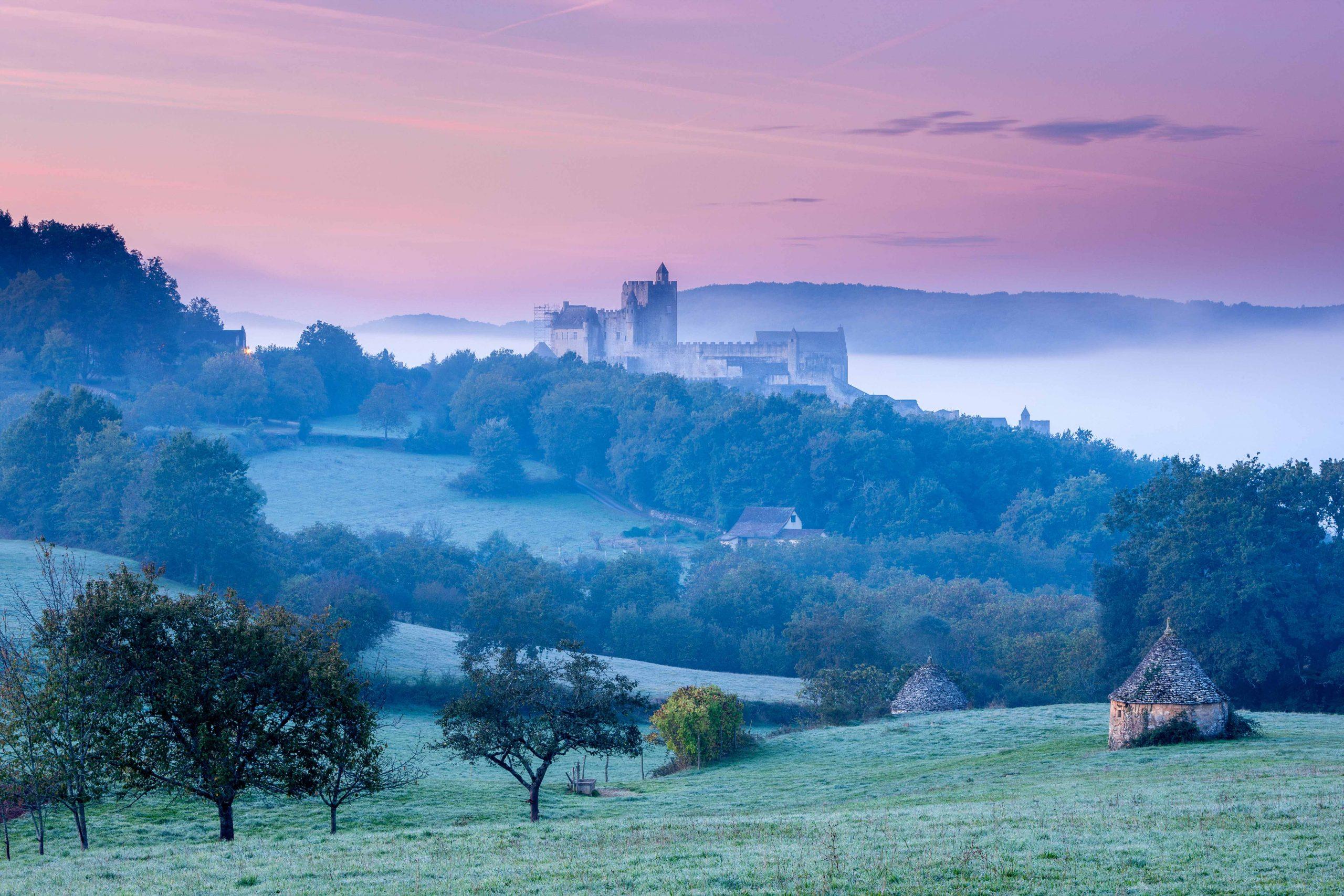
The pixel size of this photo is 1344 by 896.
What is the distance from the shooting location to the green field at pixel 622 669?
52.8 metres

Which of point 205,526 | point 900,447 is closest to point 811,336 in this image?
point 900,447

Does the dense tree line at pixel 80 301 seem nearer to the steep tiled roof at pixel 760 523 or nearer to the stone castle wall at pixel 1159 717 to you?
the steep tiled roof at pixel 760 523

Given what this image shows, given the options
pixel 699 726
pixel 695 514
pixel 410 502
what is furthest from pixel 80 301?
pixel 699 726

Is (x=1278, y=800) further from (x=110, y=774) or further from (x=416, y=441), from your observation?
(x=416, y=441)

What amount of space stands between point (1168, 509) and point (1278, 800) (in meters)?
40.8

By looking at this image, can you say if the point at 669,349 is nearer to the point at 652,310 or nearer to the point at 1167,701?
the point at 652,310

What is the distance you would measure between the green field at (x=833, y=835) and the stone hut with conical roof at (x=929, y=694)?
370 inches

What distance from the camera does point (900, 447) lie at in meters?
114

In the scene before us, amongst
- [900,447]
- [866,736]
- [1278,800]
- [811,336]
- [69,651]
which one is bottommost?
[866,736]

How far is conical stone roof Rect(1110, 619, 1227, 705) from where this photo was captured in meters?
28.8

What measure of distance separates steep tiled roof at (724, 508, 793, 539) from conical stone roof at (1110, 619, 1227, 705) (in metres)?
70.1

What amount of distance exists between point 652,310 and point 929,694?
4896 inches

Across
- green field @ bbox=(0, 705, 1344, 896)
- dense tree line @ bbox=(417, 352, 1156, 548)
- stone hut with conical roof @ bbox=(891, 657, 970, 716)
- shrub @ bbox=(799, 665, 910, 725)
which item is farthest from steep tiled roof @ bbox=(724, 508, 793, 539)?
green field @ bbox=(0, 705, 1344, 896)

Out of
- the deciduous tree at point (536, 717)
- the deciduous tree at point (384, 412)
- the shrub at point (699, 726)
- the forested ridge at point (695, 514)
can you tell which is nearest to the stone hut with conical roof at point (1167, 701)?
the deciduous tree at point (536, 717)
